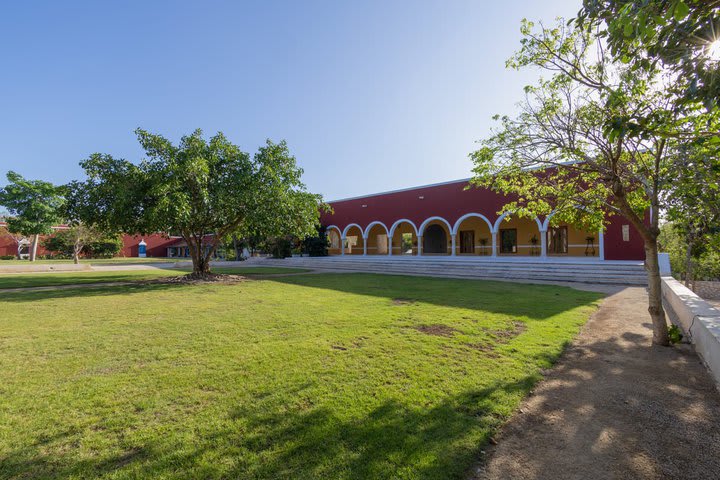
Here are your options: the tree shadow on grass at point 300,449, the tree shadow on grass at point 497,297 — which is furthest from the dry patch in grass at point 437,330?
the tree shadow on grass at point 300,449

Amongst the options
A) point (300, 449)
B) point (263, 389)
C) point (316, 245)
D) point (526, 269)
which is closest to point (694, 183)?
point (300, 449)

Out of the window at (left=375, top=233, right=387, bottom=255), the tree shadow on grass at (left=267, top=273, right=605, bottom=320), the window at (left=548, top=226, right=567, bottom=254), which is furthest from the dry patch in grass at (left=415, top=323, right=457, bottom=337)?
the window at (left=375, top=233, right=387, bottom=255)

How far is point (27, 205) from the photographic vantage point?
32062 millimetres

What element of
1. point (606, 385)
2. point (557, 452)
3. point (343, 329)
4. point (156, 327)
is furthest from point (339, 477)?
point (156, 327)

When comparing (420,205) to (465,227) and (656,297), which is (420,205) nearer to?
(465,227)

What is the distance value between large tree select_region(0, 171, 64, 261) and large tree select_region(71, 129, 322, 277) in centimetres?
2613

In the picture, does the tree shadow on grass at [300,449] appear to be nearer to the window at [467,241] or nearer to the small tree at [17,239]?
the window at [467,241]

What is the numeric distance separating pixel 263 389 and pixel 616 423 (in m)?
3.28

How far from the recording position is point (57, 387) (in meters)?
3.47

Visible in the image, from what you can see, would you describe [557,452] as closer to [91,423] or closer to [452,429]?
[452,429]

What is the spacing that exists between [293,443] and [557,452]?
6.55ft

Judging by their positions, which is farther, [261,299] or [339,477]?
[261,299]

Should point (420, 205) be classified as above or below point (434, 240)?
above

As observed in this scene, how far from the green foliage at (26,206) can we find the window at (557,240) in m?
41.9
